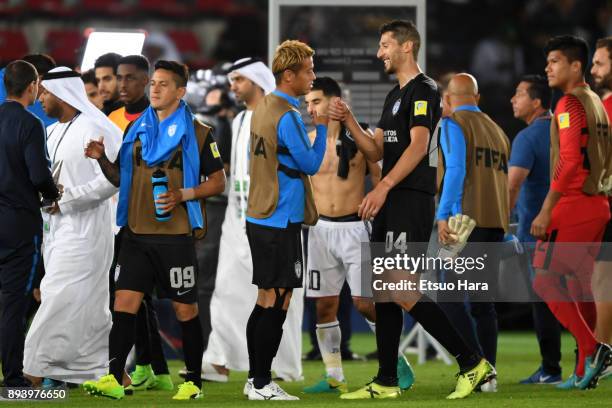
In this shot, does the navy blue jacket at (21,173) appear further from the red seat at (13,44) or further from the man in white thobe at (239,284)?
the red seat at (13,44)

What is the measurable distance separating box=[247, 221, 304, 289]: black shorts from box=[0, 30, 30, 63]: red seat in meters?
13.6

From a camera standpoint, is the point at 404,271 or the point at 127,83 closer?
the point at 404,271

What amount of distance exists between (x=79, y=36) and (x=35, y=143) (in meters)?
13.5

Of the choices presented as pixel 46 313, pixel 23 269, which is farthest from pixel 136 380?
pixel 23 269

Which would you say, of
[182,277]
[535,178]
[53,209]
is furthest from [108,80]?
[535,178]

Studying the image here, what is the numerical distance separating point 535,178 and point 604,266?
1.20 metres

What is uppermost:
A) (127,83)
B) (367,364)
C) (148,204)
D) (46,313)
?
(127,83)

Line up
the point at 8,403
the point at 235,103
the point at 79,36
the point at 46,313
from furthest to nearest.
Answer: the point at 79,36 → the point at 235,103 → the point at 46,313 → the point at 8,403

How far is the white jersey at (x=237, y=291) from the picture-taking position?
1032 cm

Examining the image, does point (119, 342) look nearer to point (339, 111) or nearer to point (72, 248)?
point (72, 248)

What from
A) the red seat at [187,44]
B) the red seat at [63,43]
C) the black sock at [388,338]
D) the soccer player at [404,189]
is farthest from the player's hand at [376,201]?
the red seat at [187,44]

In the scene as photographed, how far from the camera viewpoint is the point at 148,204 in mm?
8461

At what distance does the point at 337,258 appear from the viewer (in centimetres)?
950

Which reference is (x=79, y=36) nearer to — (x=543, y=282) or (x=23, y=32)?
(x=23, y=32)
